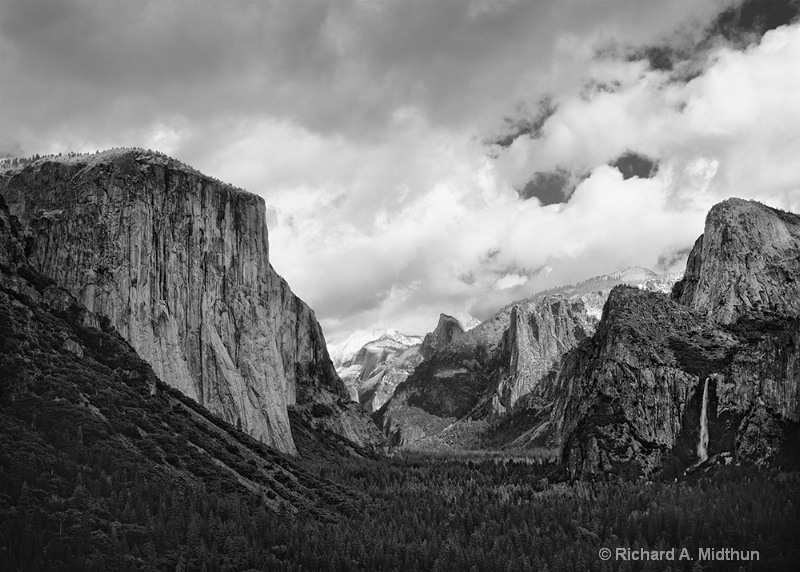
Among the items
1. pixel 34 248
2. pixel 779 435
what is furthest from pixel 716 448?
pixel 34 248

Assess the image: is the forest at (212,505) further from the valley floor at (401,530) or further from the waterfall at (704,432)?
the waterfall at (704,432)

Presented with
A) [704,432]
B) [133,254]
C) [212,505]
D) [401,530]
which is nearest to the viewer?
[212,505]

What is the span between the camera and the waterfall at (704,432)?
180m

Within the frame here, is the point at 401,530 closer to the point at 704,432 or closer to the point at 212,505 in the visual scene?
the point at 212,505

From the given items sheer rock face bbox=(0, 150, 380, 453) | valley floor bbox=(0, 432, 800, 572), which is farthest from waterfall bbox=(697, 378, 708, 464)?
sheer rock face bbox=(0, 150, 380, 453)

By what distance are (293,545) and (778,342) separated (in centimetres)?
11700

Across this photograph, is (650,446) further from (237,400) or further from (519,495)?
(237,400)

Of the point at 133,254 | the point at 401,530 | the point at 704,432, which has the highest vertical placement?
the point at 133,254

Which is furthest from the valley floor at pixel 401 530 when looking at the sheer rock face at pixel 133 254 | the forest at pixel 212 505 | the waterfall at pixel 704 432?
the sheer rock face at pixel 133 254

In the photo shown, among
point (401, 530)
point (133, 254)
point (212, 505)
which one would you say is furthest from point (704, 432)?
point (133, 254)

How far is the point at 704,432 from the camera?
603 ft

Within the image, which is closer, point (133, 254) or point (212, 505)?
point (212, 505)

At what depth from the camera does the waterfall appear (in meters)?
180

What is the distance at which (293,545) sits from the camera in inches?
4646
